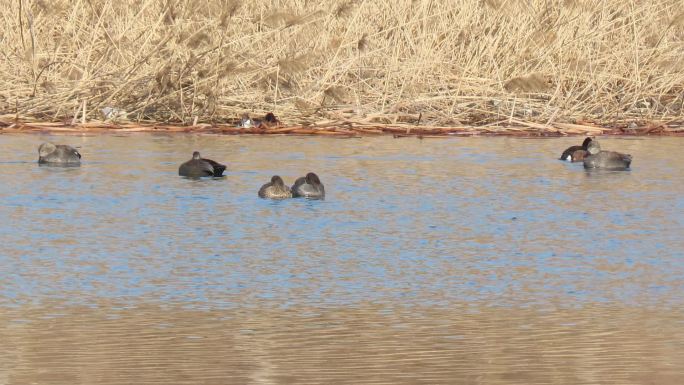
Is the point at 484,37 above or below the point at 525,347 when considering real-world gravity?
above

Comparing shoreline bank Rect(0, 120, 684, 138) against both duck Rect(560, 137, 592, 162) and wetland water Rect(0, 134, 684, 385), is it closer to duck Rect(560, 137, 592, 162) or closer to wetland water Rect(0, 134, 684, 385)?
duck Rect(560, 137, 592, 162)

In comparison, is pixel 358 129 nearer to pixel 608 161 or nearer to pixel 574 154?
pixel 574 154

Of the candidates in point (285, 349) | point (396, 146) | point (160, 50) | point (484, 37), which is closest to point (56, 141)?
point (160, 50)

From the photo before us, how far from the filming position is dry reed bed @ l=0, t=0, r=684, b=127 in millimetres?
20703

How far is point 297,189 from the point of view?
1329cm

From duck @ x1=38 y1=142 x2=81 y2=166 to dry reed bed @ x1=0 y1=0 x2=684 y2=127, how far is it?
441 centimetres

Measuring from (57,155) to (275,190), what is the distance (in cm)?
344

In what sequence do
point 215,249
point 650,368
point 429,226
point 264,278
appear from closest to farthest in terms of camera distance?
point 650,368 < point 264,278 < point 215,249 < point 429,226

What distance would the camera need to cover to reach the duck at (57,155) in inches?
619

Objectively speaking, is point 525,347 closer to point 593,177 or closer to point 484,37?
point 593,177

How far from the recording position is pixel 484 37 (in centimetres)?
2130

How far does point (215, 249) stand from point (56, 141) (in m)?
8.89

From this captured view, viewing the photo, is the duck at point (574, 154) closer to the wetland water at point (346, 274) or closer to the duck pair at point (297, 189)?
the wetland water at point (346, 274)

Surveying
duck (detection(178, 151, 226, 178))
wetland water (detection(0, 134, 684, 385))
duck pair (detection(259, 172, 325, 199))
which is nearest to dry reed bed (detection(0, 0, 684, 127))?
wetland water (detection(0, 134, 684, 385))
